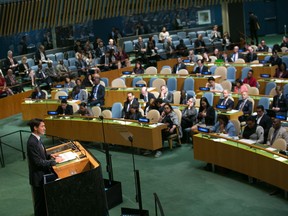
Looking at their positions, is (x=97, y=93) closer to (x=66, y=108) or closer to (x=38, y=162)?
(x=66, y=108)

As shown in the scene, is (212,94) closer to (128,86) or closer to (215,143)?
(215,143)

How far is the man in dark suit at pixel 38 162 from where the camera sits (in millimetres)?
8242

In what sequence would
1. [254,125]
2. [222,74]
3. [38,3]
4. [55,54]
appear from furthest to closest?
1. [55,54]
2. [222,74]
3. [38,3]
4. [254,125]

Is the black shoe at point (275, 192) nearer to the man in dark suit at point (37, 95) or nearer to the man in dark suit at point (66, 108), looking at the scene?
the man in dark suit at point (66, 108)

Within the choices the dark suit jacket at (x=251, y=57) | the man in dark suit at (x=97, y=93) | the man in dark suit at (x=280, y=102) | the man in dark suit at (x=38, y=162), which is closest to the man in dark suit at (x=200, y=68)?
the dark suit jacket at (x=251, y=57)

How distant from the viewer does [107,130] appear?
13.4 meters

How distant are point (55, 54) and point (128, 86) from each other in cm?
532

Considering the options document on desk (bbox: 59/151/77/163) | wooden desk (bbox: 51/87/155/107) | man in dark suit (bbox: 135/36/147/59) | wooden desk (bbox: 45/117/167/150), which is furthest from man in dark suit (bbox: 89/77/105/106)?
document on desk (bbox: 59/151/77/163)

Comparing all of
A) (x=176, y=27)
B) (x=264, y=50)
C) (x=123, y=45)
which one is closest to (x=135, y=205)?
(x=264, y=50)

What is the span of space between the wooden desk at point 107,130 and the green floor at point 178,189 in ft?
1.07

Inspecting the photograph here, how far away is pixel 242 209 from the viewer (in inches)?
368

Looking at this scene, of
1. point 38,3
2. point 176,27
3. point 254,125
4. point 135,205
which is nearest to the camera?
point 135,205

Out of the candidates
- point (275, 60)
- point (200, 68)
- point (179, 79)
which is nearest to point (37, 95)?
point (179, 79)

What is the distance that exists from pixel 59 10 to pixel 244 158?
5.97 m
